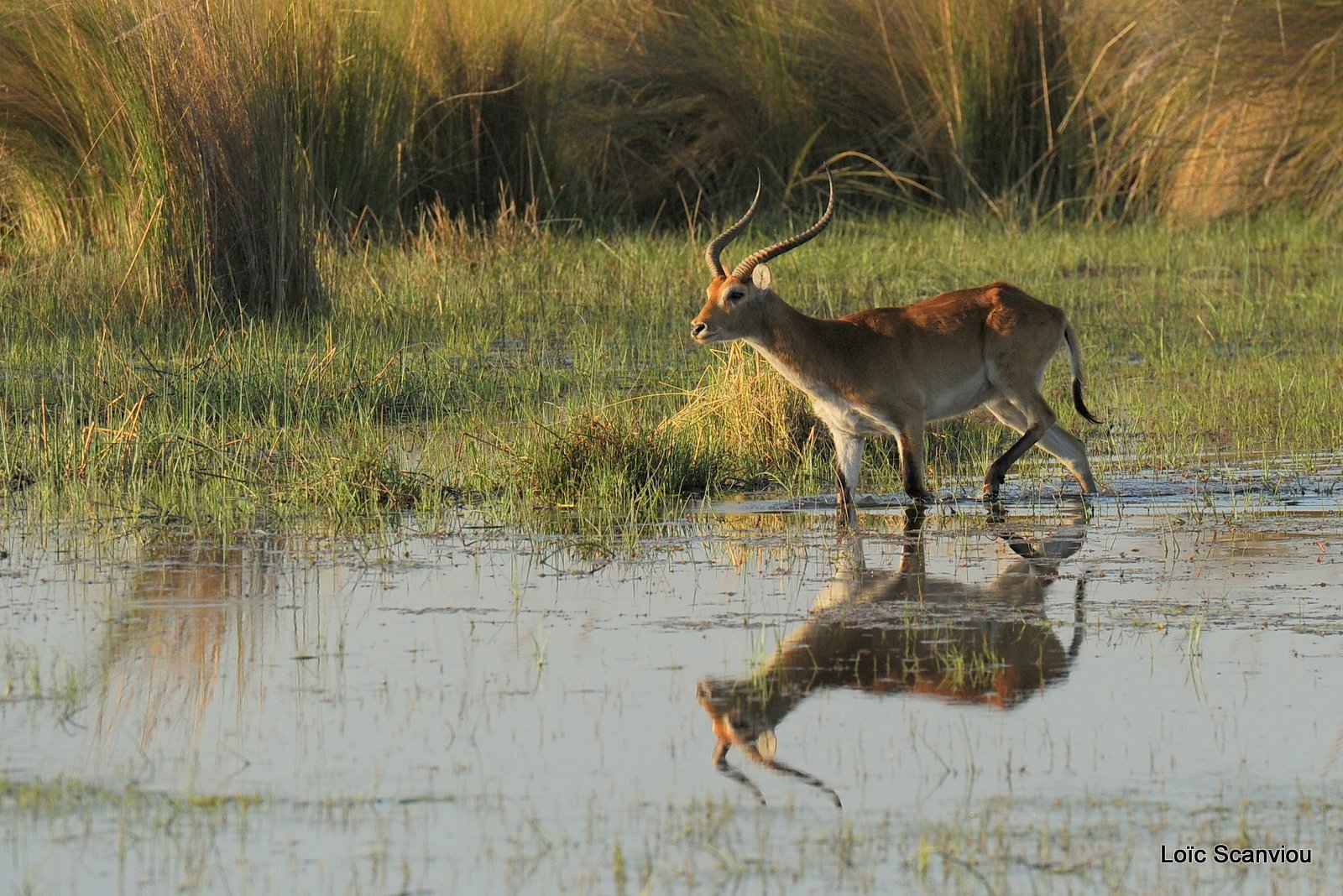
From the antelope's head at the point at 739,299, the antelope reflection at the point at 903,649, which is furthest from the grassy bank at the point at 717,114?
the antelope reflection at the point at 903,649

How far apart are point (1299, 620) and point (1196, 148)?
11.7m

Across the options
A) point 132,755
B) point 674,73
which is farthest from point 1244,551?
point 674,73

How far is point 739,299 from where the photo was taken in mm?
8695

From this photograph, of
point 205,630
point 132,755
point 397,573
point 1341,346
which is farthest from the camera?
point 1341,346

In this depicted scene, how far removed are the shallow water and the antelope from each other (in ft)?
3.57

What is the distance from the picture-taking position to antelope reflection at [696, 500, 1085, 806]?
5.12 m

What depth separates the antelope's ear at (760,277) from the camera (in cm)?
868

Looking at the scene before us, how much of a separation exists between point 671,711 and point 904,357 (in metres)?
3.76

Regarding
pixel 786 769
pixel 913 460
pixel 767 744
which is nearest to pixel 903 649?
pixel 767 744

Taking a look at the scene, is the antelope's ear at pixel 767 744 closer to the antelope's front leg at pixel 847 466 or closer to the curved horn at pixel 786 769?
the curved horn at pixel 786 769

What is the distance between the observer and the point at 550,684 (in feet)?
17.6

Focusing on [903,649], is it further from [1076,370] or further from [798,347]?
[1076,370]

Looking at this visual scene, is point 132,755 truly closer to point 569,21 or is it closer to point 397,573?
point 397,573

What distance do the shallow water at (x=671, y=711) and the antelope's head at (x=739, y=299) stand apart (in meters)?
1.32
